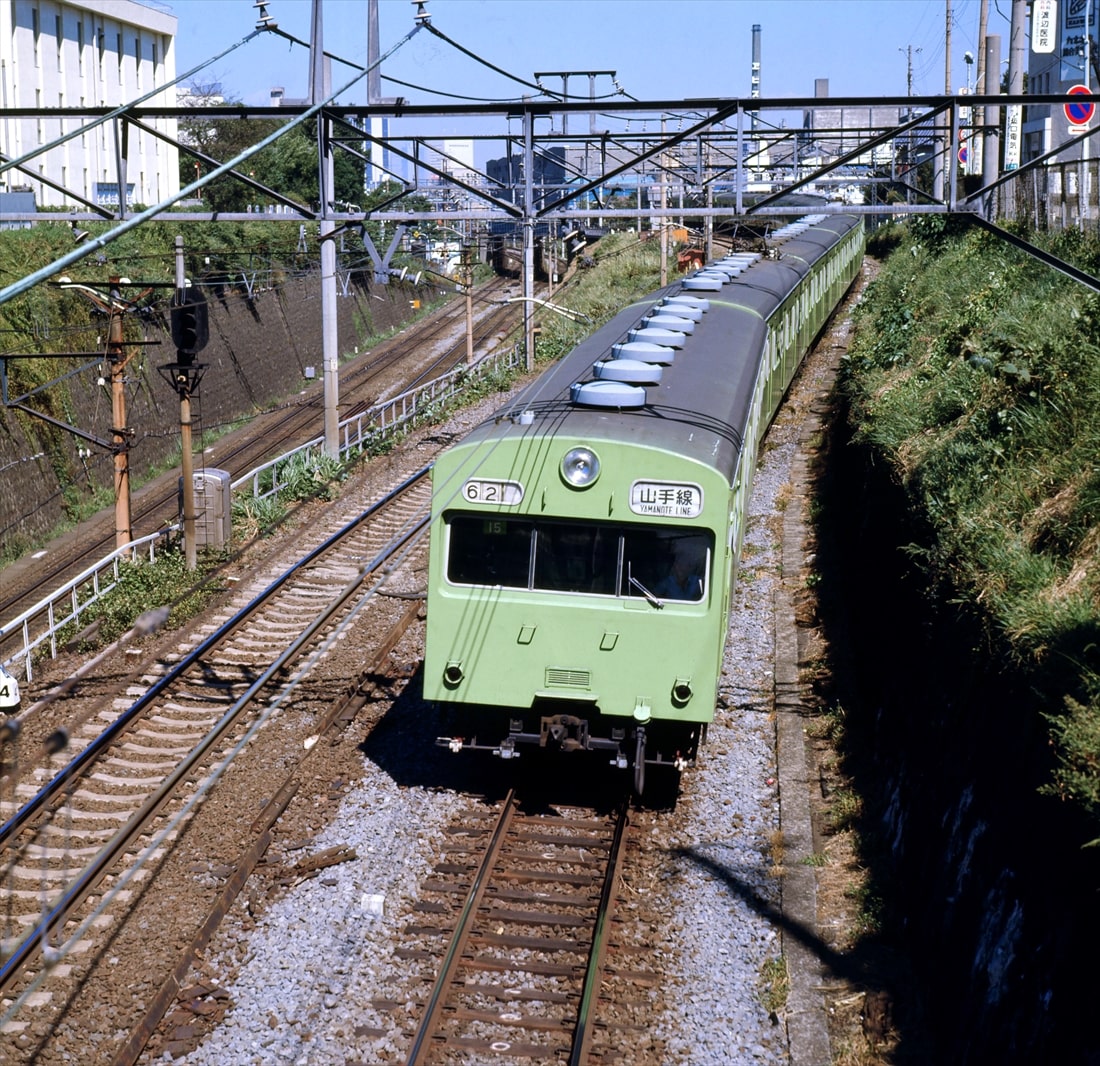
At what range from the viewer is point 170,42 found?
157ft

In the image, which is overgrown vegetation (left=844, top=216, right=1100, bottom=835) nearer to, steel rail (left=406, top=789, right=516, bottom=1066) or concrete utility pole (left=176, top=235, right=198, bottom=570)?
steel rail (left=406, top=789, right=516, bottom=1066)

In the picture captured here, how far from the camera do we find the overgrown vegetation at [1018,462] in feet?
20.7

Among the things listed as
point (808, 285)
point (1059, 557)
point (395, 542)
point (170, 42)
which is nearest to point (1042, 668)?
point (1059, 557)

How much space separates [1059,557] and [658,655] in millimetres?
2575

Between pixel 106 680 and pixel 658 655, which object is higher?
pixel 658 655

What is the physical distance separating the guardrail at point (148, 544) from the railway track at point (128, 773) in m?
1.72

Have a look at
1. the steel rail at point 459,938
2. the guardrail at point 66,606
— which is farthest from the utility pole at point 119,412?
the steel rail at point 459,938

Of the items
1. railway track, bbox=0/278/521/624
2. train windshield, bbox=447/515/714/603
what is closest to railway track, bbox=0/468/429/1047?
train windshield, bbox=447/515/714/603

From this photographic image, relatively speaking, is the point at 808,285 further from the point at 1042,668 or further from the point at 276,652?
the point at 1042,668

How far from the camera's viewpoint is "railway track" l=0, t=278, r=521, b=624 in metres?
21.5

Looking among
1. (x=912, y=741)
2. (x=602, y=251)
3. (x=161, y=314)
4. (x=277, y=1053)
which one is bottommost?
(x=277, y=1053)

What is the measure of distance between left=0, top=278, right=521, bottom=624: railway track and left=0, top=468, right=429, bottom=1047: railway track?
739cm

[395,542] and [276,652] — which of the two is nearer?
[276,652]

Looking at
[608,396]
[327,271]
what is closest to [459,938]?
[608,396]
